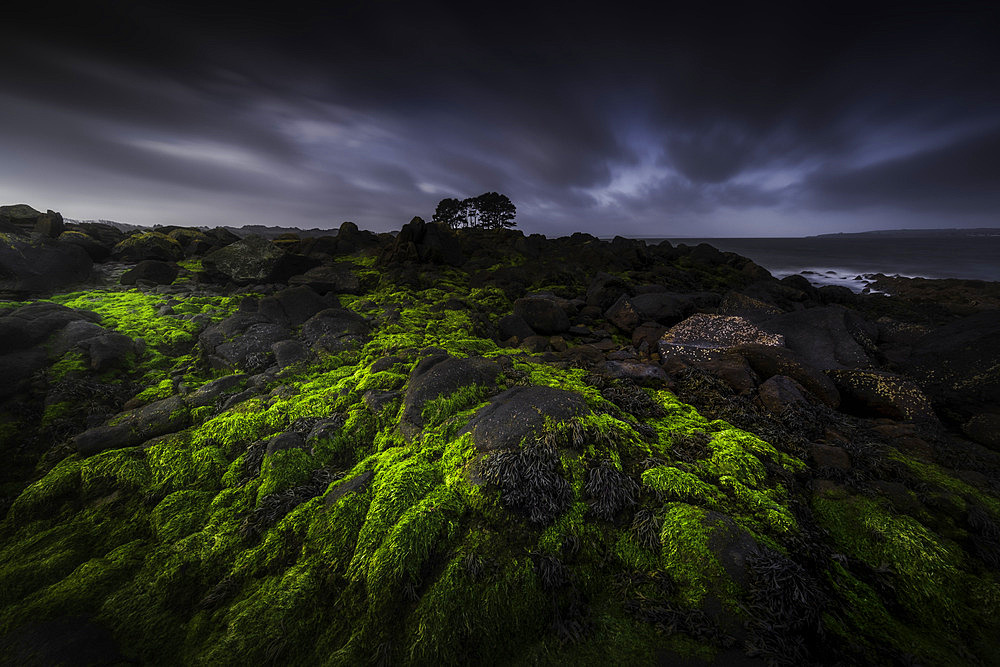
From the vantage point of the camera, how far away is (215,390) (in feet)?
20.0

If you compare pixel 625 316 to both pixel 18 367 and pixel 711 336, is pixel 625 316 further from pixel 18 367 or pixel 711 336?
pixel 18 367

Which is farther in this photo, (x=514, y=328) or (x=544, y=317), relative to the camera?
(x=544, y=317)

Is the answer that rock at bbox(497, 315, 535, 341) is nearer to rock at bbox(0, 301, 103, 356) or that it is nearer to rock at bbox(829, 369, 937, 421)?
rock at bbox(829, 369, 937, 421)

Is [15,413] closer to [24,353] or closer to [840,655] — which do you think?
[24,353]

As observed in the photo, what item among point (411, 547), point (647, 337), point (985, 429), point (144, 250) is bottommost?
point (411, 547)

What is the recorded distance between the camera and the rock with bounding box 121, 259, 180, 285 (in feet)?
42.1

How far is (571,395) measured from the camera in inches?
193

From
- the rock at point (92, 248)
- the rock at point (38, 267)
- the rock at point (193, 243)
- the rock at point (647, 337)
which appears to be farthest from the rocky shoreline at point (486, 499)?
the rock at point (193, 243)

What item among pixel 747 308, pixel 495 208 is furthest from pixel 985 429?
pixel 495 208

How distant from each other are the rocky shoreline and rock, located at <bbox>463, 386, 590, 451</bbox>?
0.04 metres

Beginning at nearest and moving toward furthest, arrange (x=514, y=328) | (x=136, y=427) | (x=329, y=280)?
1. (x=136, y=427)
2. (x=514, y=328)
3. (x=329, y=280)

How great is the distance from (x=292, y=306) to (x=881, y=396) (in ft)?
47.0

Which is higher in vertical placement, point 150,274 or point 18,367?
point 150,274

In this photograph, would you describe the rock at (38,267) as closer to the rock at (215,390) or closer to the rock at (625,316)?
the rock at (215,390)
